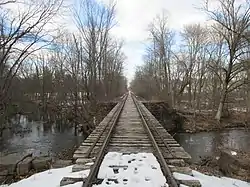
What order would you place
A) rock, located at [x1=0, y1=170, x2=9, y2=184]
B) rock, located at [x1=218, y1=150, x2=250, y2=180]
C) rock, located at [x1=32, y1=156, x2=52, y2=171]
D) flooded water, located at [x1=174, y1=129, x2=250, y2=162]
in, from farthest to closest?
flooded water, located at [x1=174, y1=129, x2=250, y2=162] < rock, located at [x1=218, y1=150, x2=250, y2=180] < rock, located at [x1=32, y1=156, x2=52, y2=171] < rock, located at [x1=0, y1=170, x2=9, y2=184]

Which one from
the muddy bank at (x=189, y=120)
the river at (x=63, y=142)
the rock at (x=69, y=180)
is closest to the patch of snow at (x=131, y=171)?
the rock at (x=69, y=180)

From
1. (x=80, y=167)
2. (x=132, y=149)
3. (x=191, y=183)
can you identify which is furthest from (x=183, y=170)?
(x=132, y=149)

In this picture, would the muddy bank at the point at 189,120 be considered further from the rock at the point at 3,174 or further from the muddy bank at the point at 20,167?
the rock at the point at 3,174

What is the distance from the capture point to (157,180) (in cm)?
516

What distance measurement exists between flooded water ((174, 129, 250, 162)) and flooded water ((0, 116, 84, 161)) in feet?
25.0

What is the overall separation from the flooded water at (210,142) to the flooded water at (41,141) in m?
7.62

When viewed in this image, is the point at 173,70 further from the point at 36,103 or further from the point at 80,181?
the point at 80,181

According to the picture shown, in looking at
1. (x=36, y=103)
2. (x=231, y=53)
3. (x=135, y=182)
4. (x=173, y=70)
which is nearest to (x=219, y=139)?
(x=231, y=53)

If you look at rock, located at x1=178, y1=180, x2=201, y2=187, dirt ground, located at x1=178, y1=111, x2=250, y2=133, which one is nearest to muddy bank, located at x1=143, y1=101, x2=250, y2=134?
dirt ground, located at x1=178, y1=111, x2=250, y2=133

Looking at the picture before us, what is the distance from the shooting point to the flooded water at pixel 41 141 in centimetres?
1602

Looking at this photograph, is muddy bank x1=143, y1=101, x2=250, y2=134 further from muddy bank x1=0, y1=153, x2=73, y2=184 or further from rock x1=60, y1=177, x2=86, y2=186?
rock x1=60, y1=177, x2=86, y2=186

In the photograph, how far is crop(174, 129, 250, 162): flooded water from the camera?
17.1 metres

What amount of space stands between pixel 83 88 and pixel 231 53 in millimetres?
15792

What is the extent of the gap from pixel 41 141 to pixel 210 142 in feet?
39.9
